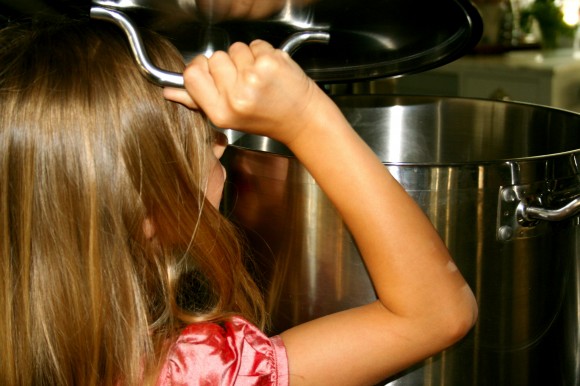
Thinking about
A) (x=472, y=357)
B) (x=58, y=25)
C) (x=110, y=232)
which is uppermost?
(x=58, y=25)

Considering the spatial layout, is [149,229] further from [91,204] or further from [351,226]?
[351,226]

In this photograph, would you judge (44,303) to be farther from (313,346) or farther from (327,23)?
(327,23)

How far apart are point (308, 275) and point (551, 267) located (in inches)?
9.6

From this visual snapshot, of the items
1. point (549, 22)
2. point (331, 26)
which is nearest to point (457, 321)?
point (331, 26)

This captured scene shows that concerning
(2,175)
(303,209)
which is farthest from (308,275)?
(2,175)

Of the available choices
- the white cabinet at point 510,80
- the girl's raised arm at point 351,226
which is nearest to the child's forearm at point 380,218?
the girl's raised arm at point 351,226

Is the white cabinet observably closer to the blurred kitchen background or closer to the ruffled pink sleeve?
the blurred kitchen background

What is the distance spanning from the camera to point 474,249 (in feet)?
2.43

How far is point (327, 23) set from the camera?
0.80 metres

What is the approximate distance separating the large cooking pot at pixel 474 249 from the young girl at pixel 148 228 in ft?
0.21

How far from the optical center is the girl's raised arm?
0.60 meters

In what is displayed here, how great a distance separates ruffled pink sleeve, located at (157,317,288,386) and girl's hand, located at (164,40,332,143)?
20cm

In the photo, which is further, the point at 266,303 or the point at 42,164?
the point at 266,303

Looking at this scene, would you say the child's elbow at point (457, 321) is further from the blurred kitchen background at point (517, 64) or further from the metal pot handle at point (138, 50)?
the blurred kitchen background at point (517, 64)
